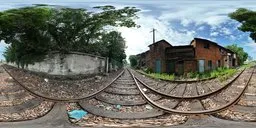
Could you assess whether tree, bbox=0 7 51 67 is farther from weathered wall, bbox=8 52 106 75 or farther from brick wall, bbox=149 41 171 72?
brick wall, bbox=149 41 171 72

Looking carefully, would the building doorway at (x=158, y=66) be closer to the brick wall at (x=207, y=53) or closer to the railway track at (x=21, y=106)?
the brick wall at (x=207, y=53)

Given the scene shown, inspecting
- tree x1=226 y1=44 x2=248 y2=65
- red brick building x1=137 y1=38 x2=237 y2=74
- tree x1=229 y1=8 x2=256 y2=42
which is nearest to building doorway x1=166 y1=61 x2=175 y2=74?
red brick building x1=137 y1=38 x2=237 y2=74

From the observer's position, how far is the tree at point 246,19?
3393mm

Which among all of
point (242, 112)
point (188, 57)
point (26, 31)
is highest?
point (26, 31)

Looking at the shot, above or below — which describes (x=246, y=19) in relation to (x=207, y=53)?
above

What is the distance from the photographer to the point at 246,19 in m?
3.45

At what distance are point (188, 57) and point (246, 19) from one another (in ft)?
3.11

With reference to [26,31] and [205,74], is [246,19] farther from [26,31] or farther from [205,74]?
[26,31]

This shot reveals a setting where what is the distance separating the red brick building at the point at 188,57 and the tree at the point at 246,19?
1.21 ft

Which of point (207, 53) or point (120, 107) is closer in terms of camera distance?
point (207, 53)

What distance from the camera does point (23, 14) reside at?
16.3 feet


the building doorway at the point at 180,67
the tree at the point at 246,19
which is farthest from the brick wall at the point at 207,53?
the building doorway at the point at 180,67

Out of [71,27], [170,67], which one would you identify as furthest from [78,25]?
[170,67]

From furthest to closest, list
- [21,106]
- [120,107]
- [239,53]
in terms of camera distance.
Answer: [21,106], [120,107], [239,53]
